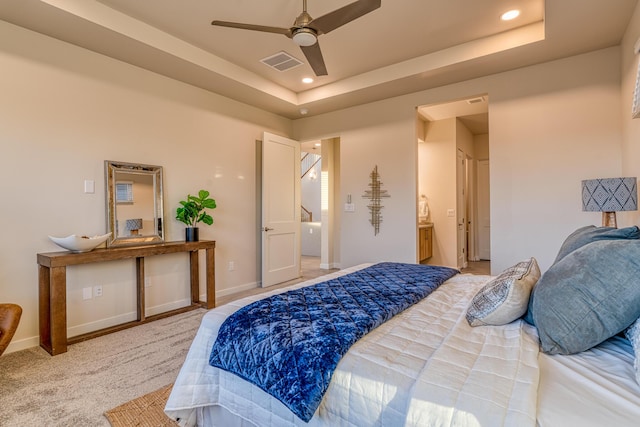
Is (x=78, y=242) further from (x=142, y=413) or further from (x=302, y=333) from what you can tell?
(x=302, y=333)

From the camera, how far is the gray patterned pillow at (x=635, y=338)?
97 centimetres

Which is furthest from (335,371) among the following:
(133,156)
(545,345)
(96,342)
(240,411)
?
(133,156)

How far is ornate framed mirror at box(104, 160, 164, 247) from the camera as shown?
10.9ft

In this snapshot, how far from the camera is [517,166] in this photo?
3654mm

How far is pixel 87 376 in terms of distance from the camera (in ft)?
7.54

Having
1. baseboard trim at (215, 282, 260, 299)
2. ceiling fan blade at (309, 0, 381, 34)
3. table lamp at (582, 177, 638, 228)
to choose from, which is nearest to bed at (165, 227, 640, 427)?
table lamp at (582, 177, 638, 228)

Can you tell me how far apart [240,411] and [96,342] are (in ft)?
7.37

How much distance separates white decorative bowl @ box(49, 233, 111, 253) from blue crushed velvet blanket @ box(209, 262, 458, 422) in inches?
81.4

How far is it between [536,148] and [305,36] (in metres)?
2.80

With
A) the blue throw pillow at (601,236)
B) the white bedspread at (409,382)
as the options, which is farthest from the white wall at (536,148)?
the white bedspread at (409,382)

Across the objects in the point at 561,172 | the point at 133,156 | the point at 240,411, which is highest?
the point at 133,156

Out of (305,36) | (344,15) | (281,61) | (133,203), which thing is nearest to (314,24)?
(305,36)

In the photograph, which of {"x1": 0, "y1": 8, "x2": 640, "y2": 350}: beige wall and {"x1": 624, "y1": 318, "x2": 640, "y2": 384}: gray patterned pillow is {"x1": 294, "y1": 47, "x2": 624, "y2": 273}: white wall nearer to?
{"x1": 0, "y1": 8, "x2": 640, "y2": 350}: beige wall

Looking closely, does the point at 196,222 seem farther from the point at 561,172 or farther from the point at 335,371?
the point at 561,172
